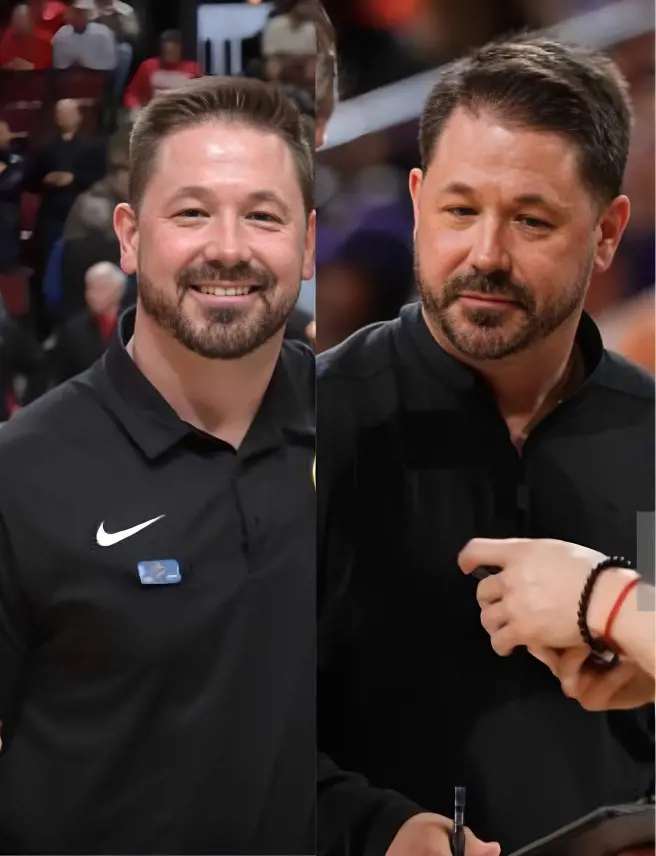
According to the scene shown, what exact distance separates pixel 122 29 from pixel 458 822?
6.38 feet

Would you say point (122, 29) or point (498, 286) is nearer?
point (498, 286)

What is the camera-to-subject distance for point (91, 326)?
196 cm

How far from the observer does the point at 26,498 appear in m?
1.92

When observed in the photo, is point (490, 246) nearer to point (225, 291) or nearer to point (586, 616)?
point (225, 291)

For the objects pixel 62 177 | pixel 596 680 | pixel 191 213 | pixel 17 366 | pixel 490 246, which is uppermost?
pixel 62 177

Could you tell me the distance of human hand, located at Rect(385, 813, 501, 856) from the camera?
1.82 meters

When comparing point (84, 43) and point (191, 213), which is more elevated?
point (84, 43)

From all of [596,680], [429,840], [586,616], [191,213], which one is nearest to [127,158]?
[191,213]

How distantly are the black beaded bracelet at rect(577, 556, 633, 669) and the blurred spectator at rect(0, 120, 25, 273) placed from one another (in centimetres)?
148

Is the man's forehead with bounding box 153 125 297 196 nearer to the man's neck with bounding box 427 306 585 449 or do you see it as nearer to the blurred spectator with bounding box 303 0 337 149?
the blurred spectator with bounding box 303 0 337 149

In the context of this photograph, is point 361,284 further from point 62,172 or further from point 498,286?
point 62,172

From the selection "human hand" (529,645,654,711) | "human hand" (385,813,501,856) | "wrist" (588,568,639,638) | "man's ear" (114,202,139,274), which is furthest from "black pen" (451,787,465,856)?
"man's ear" (114,202,139,274)

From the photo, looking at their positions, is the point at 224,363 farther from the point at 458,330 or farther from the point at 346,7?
the point at 346,7

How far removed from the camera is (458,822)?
183 centimetres
